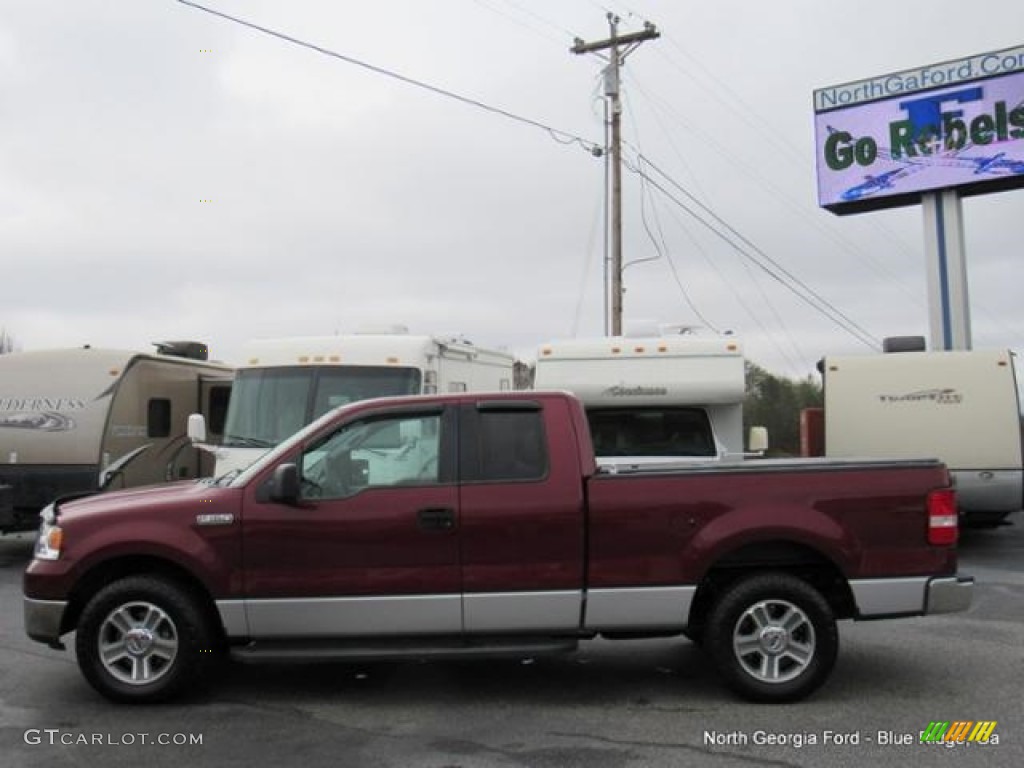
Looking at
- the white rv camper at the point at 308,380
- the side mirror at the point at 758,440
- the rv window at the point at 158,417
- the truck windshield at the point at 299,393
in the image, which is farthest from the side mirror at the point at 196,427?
the side mirror at the point at 758,440

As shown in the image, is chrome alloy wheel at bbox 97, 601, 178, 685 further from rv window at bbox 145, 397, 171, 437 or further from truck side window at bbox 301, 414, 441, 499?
rv window at bbox 145, 397, 171, 437

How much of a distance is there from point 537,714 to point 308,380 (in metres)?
5.62

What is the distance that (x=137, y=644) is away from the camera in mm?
5562

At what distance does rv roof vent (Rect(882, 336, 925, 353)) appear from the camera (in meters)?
13.4

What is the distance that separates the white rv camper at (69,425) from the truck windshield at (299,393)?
2.74 meters

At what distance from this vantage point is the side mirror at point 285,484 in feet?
17.7

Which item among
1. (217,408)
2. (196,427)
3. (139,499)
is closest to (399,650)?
(139,499)

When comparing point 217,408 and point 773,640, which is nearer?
point 773,640

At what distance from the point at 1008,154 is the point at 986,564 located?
1203 centimetres

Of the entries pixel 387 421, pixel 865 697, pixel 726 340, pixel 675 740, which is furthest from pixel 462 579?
pixel 726 340
